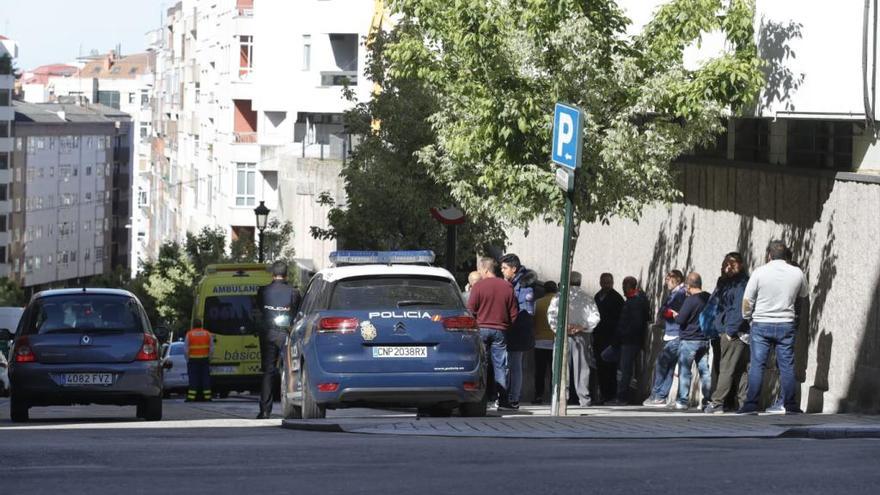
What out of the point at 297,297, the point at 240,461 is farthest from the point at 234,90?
the point at 240,461

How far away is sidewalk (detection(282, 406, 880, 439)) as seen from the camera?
15438 millimetres

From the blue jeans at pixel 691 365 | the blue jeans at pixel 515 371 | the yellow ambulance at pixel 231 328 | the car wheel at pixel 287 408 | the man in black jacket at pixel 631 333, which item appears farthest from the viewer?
the yellow ambulance at pixel 231 328

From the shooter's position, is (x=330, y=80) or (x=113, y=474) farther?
(x=330, y=80)

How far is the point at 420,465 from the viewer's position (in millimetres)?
12250

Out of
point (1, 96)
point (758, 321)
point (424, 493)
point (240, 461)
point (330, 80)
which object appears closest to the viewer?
point (424, 493)

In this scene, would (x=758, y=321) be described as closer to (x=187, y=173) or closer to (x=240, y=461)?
(x=240, y=461)

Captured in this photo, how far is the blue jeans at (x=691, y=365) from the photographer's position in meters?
21.5

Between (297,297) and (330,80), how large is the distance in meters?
66.6

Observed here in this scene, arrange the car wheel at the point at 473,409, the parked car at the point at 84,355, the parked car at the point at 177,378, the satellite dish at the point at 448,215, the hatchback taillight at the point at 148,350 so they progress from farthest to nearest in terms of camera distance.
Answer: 1. the parked car at the point at 177,378
2. the satellite dish at the point at 448,215
3. the hatchback taillight at the point at 148,350
4. the parked car at the point at 84,355
5. the car wheel at the point at 473,409

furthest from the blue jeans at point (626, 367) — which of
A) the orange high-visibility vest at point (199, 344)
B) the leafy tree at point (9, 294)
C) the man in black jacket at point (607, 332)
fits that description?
the leafy tree at point (9, 294)

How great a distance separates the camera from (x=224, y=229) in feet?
296

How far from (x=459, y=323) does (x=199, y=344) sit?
14.3 metres

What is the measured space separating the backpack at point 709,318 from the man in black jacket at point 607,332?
3.50 meters

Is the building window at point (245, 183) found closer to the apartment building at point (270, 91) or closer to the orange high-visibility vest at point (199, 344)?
the apartment building at point (270, 91)
